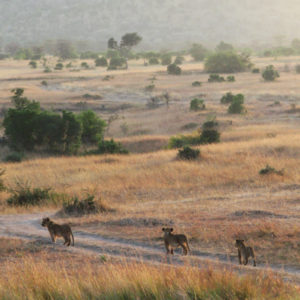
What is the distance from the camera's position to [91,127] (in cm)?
3403

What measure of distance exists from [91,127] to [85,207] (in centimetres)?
2000

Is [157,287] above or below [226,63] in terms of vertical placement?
below

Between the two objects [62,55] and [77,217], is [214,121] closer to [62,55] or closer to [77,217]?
[77,217]

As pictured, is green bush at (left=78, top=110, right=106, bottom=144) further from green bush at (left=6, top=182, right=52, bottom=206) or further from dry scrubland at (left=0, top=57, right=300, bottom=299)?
green bush at (left=6, top=182, right=52, bottom=206)

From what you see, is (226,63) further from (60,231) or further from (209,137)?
(60,231)

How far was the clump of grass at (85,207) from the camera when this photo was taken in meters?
14.2

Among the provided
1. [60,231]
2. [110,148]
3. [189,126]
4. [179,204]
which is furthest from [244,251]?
[189,126]

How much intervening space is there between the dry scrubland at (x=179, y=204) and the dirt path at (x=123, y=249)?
258 mm

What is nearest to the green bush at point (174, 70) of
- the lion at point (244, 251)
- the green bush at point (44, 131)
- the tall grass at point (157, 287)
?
the green bush at point (44, 131)

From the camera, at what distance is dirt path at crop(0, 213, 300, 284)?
328 inches

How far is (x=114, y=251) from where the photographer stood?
9.72 meters

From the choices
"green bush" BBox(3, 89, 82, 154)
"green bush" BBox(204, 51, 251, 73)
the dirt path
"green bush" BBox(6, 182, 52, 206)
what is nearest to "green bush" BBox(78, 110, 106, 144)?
"green bush" BBox(3, 89, 82, 154)

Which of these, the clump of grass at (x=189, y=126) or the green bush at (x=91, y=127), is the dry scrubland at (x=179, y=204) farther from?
the green bush at (x=91, y=127)

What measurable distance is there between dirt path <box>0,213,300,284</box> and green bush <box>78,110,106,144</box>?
20981 mm
